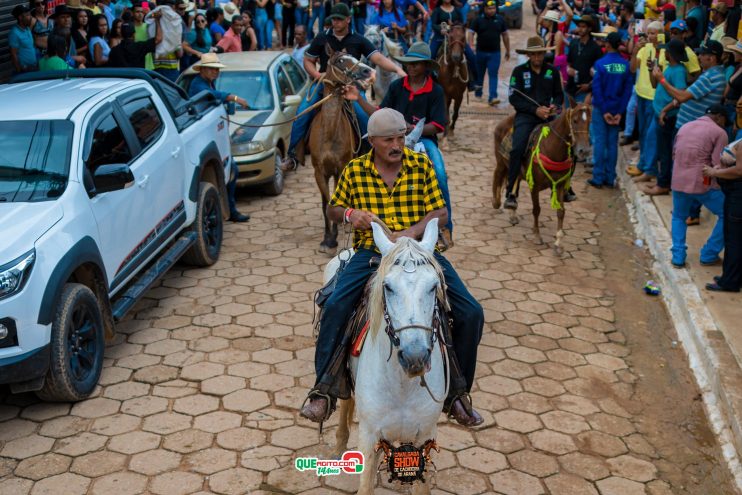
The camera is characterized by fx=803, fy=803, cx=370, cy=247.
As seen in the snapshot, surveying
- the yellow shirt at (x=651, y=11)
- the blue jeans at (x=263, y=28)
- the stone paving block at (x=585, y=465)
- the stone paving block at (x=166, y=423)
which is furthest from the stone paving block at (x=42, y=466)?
the blue jeans at (x=263, y=28)

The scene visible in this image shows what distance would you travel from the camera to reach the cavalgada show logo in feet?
18.1

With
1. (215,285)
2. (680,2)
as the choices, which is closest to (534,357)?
(215,285)

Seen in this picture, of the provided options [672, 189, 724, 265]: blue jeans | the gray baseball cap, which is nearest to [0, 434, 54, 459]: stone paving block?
the gray baseball cap

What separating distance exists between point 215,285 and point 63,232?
3.00 m

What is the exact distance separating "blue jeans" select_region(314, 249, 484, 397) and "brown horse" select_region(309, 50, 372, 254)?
16.5 feet

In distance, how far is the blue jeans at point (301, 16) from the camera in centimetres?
2390

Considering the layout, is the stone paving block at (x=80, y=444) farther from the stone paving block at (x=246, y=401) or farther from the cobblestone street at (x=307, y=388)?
the stone paving block at (x=246, y=401)

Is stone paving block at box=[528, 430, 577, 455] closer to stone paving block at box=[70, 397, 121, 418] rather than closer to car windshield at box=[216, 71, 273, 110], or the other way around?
stone paving block at box=[70, 397, 121, 418]

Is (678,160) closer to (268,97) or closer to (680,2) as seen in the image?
(268,97)

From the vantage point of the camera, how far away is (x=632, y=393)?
7191 millimetres

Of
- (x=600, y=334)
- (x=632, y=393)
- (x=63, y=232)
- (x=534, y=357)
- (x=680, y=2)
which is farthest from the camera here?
(x=680, y=2)

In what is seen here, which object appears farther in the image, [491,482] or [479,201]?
[479,201]

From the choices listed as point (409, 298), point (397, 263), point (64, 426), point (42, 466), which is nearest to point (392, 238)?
point (397, 263)

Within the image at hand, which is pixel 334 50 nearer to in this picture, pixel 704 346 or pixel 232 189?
pixel 232 189
